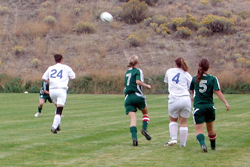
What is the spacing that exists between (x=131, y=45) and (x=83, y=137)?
1424 inches

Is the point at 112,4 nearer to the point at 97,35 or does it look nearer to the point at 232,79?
the point at 97,35

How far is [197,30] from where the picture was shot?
1918 inches

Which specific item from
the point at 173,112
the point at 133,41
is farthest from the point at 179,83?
the point at 133,41

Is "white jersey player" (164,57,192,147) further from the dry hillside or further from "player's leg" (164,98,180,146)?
the dry hillside

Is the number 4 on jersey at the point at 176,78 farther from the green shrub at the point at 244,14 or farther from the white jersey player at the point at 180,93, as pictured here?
the green shrub at the point at 244,14

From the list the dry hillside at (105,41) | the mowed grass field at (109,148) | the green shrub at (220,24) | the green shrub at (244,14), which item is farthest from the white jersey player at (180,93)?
the green shrub at (244,14)

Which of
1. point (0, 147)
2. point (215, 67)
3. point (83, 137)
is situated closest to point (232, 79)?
point (215, 67)

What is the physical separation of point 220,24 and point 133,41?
10.1 m

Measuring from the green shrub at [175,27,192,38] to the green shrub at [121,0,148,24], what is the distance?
18.5ft

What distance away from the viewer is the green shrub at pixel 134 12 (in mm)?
51234

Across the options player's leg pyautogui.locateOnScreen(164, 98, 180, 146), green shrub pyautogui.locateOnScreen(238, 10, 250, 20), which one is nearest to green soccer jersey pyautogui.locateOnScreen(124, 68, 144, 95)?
player's leg pyautogui.locateOnScreen(164, 98, 180, 146)

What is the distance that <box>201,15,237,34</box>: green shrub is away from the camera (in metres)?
47.6

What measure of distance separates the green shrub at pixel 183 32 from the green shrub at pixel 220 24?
2240 millimetres

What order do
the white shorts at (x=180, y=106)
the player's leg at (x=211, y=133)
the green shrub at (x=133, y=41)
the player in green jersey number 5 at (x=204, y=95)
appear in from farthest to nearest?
the green shrub at (x=133, y=41)
the white shorts at (x=180, y=106)
the player's leg at (x=211, y=133)
the player in green jersey number 5 at (x=204, y=95)
